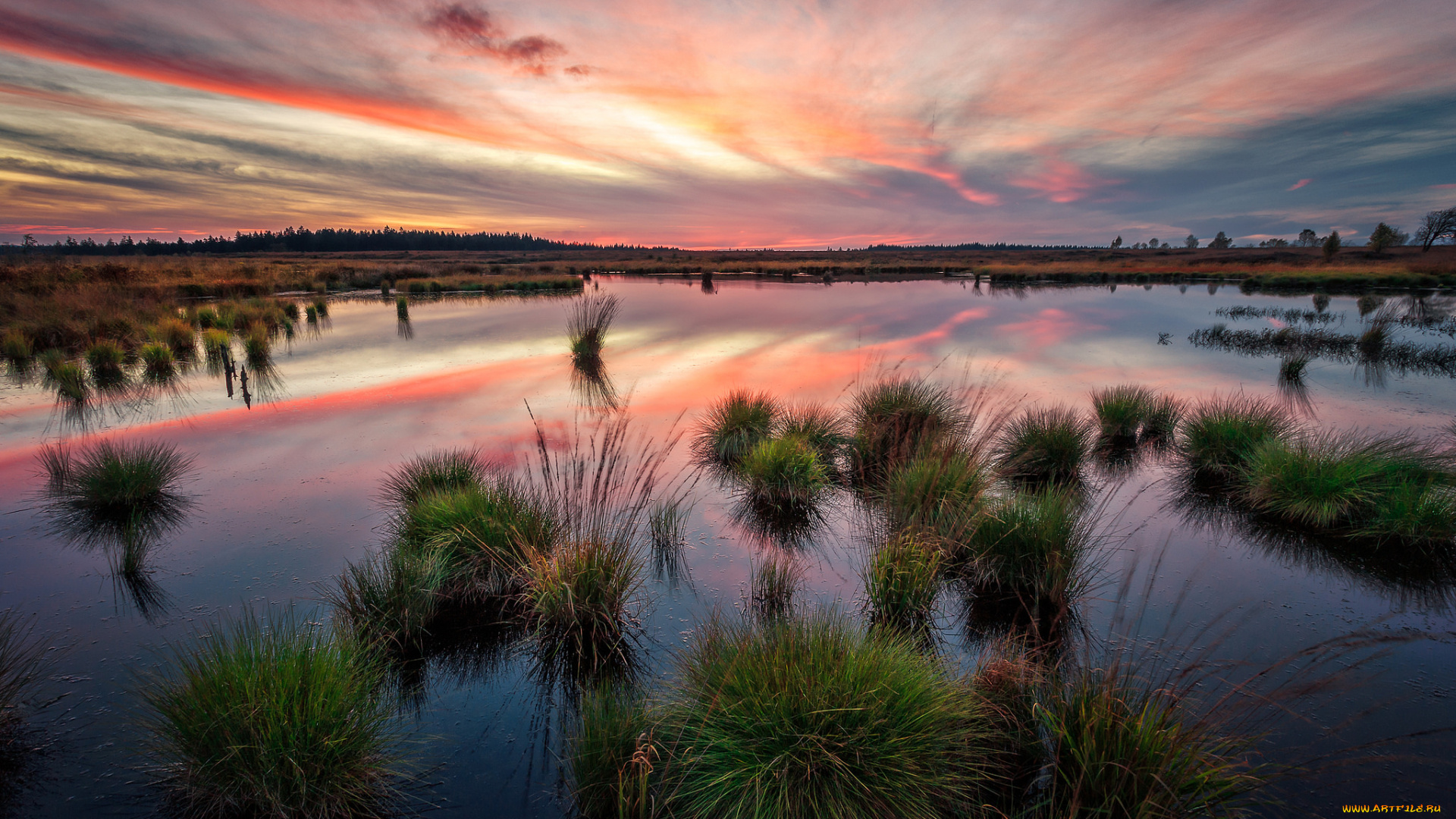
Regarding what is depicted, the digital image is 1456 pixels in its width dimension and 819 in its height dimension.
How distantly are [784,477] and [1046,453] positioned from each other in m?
3.49

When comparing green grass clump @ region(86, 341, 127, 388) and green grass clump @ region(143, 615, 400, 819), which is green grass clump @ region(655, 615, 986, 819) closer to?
green grass clump @ region(143, 615, 400, 819)

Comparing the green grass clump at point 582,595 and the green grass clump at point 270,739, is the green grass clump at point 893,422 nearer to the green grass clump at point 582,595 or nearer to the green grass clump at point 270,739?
the green grass clump at point 582,595

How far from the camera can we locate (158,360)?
1280cm

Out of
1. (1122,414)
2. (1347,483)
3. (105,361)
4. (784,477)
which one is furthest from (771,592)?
(105,361)

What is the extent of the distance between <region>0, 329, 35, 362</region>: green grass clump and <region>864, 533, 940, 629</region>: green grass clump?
19.3 m

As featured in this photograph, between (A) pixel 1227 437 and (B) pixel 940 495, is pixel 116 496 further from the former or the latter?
(A) pixel 1227 437

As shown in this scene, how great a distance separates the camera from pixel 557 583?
4082mm

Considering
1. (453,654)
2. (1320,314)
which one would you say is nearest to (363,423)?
(453,654)

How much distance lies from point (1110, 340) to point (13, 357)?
1133 inches

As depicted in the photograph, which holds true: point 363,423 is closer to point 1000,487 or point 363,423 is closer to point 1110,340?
point 1000,487

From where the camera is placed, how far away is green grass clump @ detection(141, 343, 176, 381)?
12.6 meters

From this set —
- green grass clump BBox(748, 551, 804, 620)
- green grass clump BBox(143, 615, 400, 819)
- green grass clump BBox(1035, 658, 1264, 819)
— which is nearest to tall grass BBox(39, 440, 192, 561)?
green grass clump BBox(143, 615, 400, 819)

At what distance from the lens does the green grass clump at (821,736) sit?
2336 millimetres

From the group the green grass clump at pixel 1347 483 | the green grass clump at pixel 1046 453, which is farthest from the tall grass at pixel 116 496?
the green grass clump at pixel 1347 483
